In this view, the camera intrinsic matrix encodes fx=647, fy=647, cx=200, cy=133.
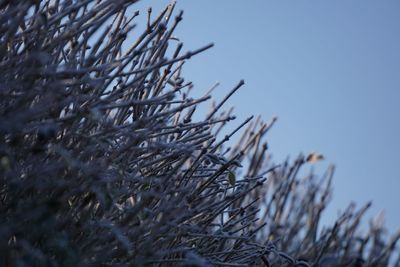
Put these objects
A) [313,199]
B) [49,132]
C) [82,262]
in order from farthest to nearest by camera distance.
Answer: [313,199]
[82,262]
[49,132]

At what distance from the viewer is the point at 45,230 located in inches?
76.2

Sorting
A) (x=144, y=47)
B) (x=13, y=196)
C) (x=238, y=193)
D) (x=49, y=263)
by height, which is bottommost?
(x=49, y=263)

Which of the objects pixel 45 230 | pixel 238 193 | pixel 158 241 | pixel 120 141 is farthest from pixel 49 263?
pixel 238 193

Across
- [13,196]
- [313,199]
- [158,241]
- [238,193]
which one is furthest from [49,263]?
[313,199]

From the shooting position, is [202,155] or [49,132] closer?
[49,132]

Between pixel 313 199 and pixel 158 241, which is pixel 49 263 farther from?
pixel 313 199

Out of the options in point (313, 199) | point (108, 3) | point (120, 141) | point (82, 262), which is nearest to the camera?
point (82, 262)

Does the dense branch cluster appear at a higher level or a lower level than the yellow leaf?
lower

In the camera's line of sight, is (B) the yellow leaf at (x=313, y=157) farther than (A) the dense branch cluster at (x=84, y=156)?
Yes

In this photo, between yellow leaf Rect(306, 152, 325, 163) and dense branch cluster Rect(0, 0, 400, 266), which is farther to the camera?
yellow leaf Rect(306, 152, 325, 163)

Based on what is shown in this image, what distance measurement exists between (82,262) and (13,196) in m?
0.34

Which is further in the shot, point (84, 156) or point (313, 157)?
point (313, 157)

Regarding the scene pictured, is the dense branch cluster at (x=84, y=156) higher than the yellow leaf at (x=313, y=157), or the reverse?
the yellow leaf at (x=313, y=157)

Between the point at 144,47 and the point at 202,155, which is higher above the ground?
the point at 144,47
